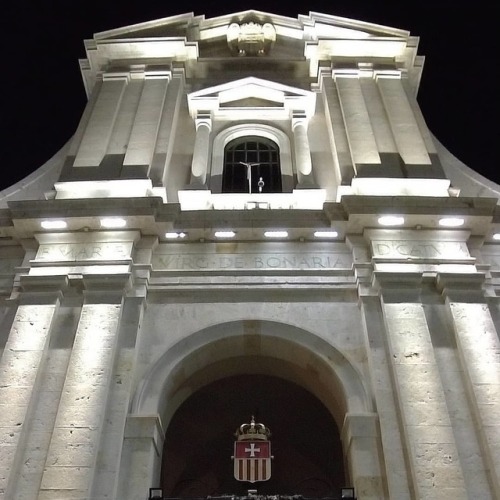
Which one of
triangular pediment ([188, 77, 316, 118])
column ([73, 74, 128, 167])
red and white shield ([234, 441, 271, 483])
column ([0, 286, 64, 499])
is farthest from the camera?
triangular pediment ([188, 77, 316, 118])

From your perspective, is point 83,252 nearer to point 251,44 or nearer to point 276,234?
point 276,234

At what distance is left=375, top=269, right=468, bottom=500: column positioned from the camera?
40.4ft

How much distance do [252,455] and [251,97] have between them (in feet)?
43.3

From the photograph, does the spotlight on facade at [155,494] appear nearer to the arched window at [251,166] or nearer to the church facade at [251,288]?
the church facade at [251,288]

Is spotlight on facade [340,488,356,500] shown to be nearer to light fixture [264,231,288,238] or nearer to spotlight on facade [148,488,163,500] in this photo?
spotlight on facade [148,488,163,500]

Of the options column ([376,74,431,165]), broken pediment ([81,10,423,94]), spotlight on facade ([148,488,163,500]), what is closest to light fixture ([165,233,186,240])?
spotlight on facade ([148,488,163,500])

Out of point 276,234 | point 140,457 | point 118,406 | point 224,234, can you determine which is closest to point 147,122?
point 224,234

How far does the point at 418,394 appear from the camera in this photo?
533 inches

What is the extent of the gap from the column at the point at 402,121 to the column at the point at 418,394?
5029mm

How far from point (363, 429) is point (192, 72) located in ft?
51.0

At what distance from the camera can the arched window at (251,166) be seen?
20.1 metres

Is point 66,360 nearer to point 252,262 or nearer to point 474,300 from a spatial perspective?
point 252,262

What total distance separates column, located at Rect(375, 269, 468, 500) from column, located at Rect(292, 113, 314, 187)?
179 inches

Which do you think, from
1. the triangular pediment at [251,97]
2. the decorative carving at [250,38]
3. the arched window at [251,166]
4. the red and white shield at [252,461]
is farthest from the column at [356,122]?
the red and white shield at [252,461]
